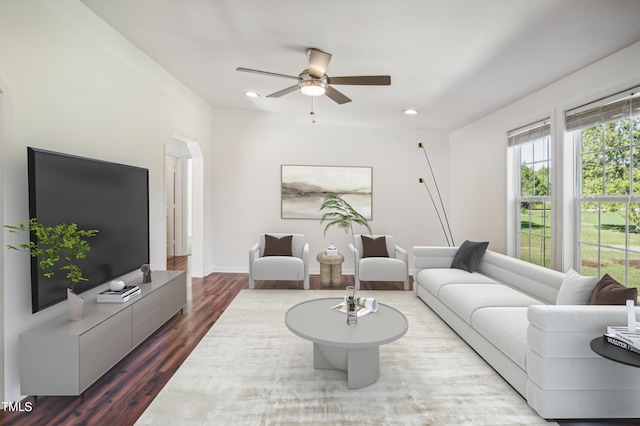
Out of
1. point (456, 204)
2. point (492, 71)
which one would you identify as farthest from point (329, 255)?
point (492, 71)

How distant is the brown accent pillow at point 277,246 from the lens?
A: 210 inches

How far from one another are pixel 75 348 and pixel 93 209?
1126mm

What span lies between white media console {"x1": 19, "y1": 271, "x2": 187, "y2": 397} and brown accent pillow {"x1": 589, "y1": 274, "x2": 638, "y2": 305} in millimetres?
3466

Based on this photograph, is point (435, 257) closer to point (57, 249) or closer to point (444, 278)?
point (444, 278)

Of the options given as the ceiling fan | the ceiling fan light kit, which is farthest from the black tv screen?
the ceiling fan light kit

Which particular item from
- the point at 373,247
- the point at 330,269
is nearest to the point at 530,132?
the point at 373,247

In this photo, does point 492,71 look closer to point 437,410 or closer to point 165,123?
point 437,410

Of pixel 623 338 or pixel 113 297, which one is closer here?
pixel 623 338

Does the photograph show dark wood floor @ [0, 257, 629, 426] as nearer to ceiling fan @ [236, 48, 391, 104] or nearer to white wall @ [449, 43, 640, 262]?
ceiling fan @ [236, 48, 391, 104]

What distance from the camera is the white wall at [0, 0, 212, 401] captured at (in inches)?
82.0

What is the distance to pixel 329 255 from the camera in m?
5.42

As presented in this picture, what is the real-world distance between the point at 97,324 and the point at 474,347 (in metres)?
2.99

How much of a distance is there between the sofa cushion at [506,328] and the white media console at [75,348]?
113 inches

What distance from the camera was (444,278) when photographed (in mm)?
3910
